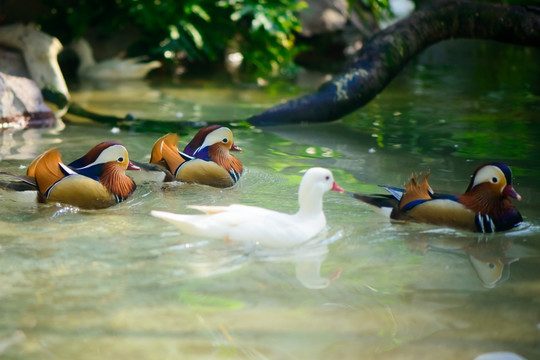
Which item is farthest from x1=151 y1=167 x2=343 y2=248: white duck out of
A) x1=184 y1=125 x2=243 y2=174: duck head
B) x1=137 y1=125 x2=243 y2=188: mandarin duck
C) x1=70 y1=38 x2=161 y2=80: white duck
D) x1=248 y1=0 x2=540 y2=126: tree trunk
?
x1=70 y1=38 x2=161 y2=80: white duck

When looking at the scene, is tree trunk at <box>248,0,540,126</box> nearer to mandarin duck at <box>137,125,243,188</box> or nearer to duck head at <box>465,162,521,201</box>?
mandarin duck at <box>137,125,243,188</box>

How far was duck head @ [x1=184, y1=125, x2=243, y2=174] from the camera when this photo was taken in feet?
20.3

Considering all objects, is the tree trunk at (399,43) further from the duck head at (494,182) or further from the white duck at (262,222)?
the white duck at (262,222)

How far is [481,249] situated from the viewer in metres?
4.76

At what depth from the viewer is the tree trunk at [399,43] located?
8.93 m

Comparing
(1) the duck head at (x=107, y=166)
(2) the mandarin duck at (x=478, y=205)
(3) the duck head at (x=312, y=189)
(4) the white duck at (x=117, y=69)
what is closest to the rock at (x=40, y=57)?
(4) the white duck at (x=117, y=69)

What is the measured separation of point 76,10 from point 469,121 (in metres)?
7.85

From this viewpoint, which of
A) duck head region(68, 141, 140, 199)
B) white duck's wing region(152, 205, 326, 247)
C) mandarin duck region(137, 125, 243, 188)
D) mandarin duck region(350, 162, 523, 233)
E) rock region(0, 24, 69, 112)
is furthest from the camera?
rock region(0, 24, 69, 112)

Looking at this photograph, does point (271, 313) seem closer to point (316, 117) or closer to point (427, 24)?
point (316, 117)

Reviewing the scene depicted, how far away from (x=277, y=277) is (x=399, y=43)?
5579 millimetres

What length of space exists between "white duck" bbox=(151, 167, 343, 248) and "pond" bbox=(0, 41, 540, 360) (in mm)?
101

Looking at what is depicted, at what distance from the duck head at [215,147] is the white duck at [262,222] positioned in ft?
4.99

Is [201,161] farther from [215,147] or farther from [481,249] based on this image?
[481,249]

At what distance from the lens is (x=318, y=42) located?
717 inches
